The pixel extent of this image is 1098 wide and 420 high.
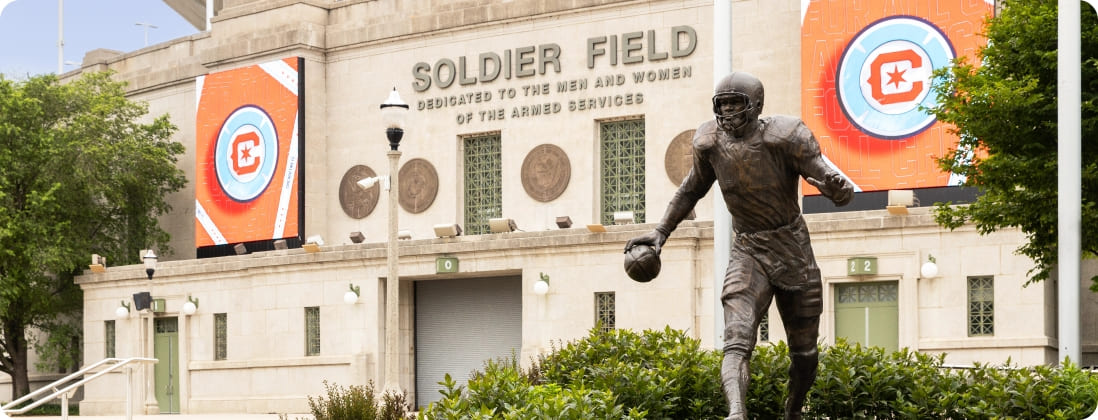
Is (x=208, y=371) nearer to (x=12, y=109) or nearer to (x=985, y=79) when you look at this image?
(x=12, y=109)

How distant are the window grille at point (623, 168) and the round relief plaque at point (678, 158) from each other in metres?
1.02

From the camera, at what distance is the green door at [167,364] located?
132 ft

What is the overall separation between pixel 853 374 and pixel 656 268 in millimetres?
2225

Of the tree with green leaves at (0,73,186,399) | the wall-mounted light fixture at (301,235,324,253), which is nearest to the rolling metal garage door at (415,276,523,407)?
the wall-mounted light fixture at (301,235,324,253)

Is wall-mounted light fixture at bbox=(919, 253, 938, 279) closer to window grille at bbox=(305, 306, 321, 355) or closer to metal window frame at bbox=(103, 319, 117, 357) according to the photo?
window grille at bbox=(305, 306, 321, 355)

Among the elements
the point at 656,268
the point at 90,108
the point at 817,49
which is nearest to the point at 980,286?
the point at 817,49

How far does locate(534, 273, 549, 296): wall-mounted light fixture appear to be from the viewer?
32438 millimetres

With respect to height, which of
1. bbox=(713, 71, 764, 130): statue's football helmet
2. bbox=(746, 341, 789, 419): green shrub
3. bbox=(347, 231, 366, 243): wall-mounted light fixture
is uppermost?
bbox=(713, 71, 764, 130): statue's football helmet

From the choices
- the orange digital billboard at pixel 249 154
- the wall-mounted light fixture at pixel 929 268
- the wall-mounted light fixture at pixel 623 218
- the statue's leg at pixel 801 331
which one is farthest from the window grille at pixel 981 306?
the orange digital billboard at pixel 249 154

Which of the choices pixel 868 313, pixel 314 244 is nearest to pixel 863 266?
pixel 868 313

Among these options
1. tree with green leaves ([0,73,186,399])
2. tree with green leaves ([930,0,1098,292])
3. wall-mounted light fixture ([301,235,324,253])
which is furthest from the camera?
tree with green leaves ([0,73,186,399])

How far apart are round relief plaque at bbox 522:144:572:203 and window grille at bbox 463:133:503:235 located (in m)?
1.04

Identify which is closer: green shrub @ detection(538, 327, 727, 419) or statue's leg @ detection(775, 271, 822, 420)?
statue's leg @ detection(775, 271, 822, 420)

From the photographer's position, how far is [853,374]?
38.8ft
